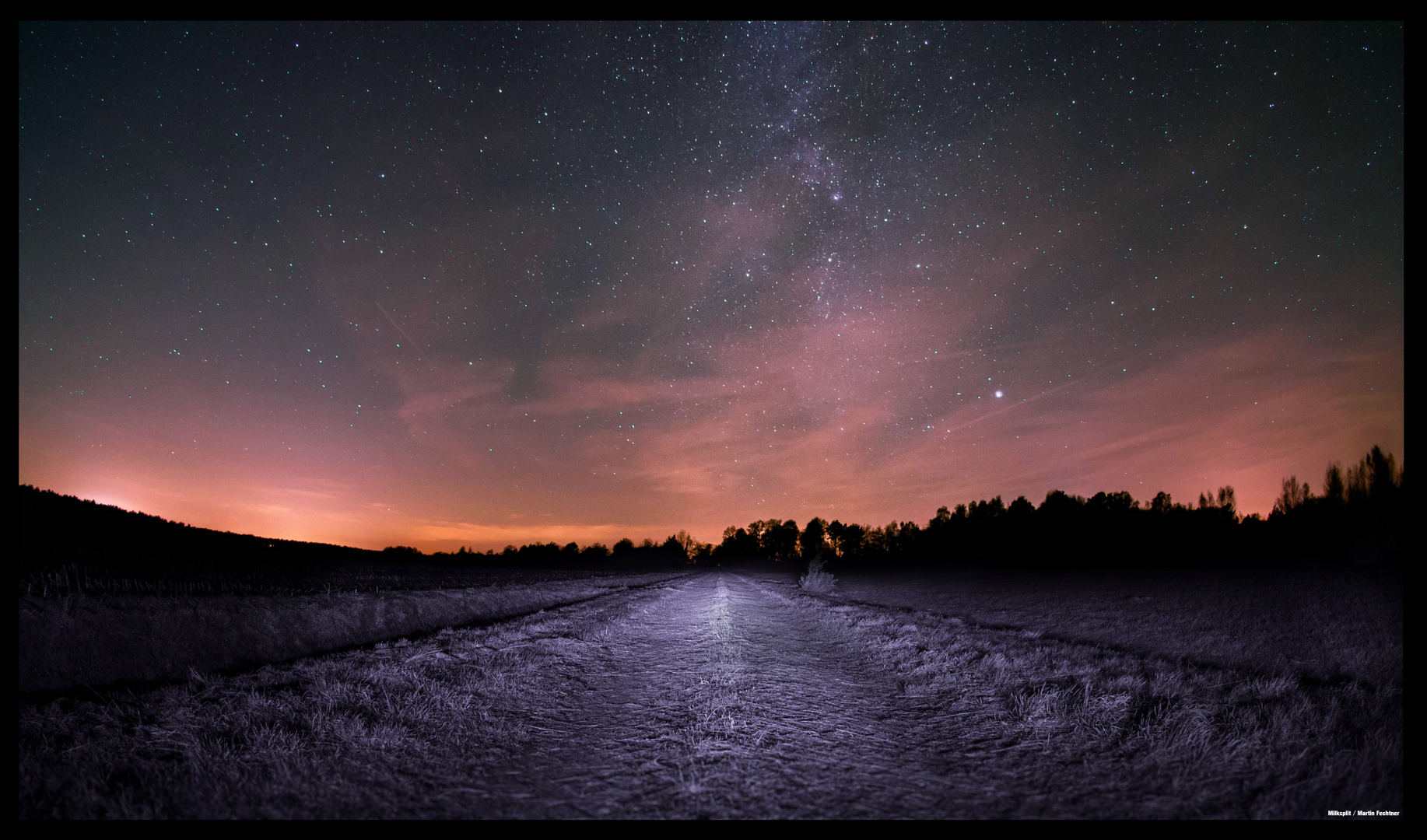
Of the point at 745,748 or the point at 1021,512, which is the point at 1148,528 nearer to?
the point at 1021,512

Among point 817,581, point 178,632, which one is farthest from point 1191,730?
point 817,581

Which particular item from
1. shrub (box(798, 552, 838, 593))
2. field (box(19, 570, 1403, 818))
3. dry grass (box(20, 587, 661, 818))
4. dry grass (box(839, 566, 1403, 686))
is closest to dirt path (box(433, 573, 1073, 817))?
field (box(19, 570, 1403, 818))

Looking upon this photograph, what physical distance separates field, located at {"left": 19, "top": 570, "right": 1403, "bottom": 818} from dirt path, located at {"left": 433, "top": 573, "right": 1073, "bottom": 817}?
4cm

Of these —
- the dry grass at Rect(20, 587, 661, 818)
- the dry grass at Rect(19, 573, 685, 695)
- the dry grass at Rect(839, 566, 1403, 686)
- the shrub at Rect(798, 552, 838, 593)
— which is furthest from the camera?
the shrub at Rect(798, 552, 838, 593)

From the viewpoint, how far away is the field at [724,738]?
5.01m

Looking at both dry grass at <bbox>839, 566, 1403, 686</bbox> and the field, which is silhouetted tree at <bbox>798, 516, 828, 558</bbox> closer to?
dry grass at <bbox>839, 566, 1403, 686</bbox>

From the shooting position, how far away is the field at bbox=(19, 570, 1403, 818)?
197 inches

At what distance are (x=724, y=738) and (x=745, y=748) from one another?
437mm

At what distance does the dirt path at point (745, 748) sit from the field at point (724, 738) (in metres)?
0.04

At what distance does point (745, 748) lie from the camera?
21.1ft

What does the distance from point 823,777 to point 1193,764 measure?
410 cm
